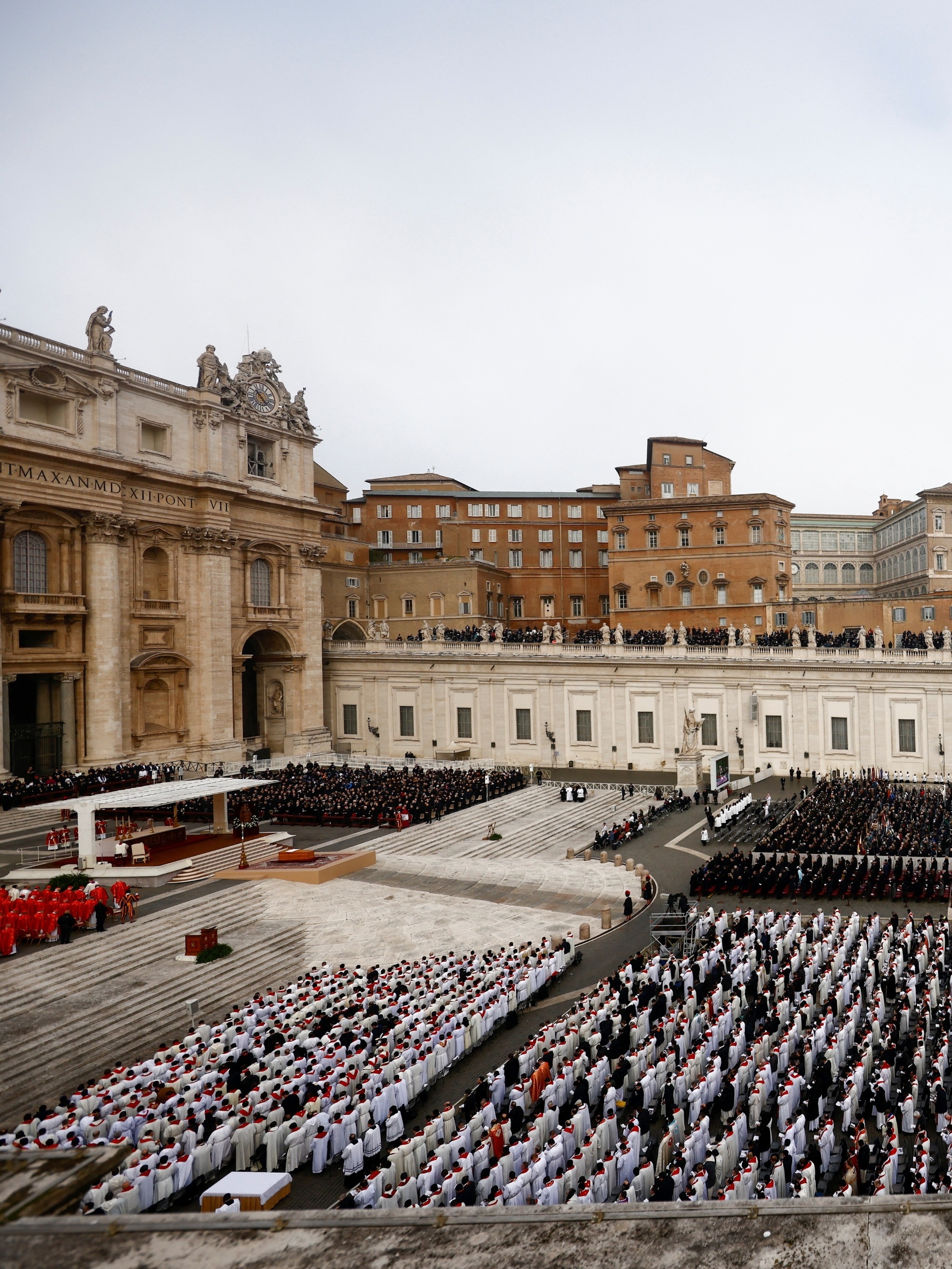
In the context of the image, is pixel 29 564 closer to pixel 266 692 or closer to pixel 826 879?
pixel 266 692

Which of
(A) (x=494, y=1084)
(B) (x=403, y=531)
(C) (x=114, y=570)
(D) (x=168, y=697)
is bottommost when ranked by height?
(A) (x=494, y=1084)

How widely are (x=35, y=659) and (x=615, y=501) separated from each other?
50202 mm

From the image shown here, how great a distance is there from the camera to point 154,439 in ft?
170

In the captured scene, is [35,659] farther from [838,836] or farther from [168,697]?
[838,836]

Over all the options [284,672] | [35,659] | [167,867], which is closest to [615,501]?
[284,672]

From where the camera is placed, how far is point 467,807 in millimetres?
42344

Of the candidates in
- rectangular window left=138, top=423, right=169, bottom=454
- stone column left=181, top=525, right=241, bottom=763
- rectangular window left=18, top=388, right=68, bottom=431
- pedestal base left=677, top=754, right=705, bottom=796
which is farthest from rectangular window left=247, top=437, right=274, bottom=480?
pedestal base left=677, top=754, right=705, bottom=796

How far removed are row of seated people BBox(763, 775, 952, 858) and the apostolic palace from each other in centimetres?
847

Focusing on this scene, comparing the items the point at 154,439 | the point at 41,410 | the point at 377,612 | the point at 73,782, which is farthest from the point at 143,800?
the point at 377,612

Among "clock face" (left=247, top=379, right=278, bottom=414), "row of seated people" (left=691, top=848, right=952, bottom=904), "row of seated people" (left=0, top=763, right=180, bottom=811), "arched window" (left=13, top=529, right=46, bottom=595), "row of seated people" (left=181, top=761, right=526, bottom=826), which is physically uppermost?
"clock face" (left=247, top=379, right=278, bottom=414)

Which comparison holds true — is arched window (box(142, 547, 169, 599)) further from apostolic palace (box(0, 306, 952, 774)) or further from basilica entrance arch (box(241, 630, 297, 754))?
basilica entrance arch (box(241, 630, 297, 754))

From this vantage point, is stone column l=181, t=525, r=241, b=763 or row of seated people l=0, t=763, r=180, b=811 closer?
row of seated people l=0, t=763, r=180, b=811

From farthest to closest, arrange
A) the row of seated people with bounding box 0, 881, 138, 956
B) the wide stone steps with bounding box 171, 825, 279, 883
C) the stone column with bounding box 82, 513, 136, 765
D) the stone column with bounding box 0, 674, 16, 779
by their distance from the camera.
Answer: the stone column with bounding box 82, 513, 136, 765 → the stone column with bounding box 0, 674, 16, 779 → the wide stone steps with bounding box 171, 825, 279, 883 → the row of seated people with bounding box 0, 881, 138, 956

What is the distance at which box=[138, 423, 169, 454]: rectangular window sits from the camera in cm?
5084
